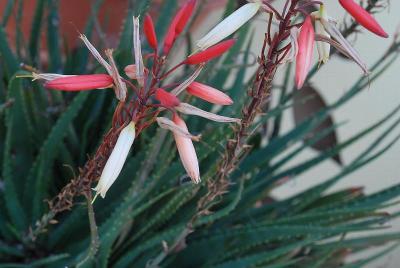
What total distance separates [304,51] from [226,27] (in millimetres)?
36

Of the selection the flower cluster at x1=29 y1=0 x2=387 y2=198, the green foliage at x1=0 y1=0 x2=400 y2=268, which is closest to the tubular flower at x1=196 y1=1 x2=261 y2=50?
the flower cluster at x1=29 y1=0 x2=387 y2=198

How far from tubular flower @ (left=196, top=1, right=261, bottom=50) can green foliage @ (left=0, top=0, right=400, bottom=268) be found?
17 cm

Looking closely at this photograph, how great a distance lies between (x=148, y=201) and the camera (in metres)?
0.46

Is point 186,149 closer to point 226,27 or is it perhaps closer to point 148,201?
point 226,27

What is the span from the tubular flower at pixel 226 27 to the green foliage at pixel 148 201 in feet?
0.56

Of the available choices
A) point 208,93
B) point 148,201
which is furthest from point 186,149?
point 148,201

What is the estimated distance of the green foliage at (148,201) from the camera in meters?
0.46

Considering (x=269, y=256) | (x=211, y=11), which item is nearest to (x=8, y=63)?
(x=269, y=256)

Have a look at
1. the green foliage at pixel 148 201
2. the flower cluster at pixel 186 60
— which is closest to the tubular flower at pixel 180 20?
the flower cluster at pixel 186 60

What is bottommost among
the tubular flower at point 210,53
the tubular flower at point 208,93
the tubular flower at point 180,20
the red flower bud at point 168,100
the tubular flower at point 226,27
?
the tubular flower at point 208,93

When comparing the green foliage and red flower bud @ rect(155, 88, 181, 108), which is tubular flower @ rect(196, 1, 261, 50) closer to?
red flower bud @ rect(155, 88, 181, 108)

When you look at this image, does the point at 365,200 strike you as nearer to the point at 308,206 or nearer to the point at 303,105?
the point at 308,206

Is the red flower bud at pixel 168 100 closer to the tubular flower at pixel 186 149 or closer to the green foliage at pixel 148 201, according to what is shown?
the tubular flower at pixel 186 149

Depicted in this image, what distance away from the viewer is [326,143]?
33.0 inches
